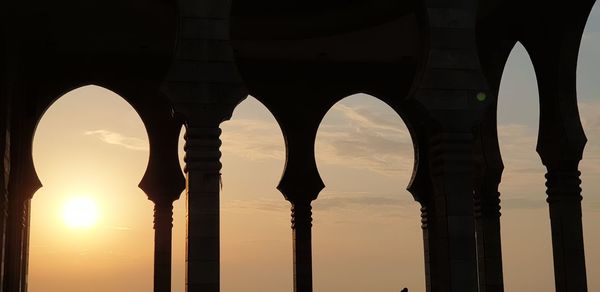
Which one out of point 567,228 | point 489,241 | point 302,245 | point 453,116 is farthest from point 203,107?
point 489,241

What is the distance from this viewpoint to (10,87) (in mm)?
23172

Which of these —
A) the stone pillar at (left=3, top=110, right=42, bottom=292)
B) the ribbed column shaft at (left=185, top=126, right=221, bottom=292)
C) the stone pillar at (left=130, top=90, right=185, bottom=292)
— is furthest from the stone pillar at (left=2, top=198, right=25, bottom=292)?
the ribbed column shaft at (left=185, top=126, right=221, bottom=292)

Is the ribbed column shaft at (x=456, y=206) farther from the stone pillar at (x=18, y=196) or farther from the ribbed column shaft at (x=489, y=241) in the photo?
the stone pillar at (x=18, y=196)

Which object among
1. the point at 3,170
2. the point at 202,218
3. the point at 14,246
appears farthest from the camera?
the point at 14,246

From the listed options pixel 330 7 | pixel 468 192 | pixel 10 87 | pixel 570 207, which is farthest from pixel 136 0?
pixel 570 207

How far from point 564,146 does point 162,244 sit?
14.1m

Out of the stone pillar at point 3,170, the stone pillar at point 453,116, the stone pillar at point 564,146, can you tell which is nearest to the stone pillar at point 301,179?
the stone pillar at point 564,146

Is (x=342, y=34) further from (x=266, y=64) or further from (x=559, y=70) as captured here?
(x=559, y=70)

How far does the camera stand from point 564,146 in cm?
2166

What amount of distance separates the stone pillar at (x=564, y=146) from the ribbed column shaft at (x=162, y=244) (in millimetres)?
13093

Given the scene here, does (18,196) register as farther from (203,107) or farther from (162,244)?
(203,107)

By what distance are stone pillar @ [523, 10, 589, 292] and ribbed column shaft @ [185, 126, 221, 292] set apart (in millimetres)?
10734

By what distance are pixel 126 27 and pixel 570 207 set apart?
545 inches

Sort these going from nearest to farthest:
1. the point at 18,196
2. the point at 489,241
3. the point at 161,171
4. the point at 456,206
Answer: the point at 456,206, the point at 18,196, the point at 489,241, the point at 161,171
